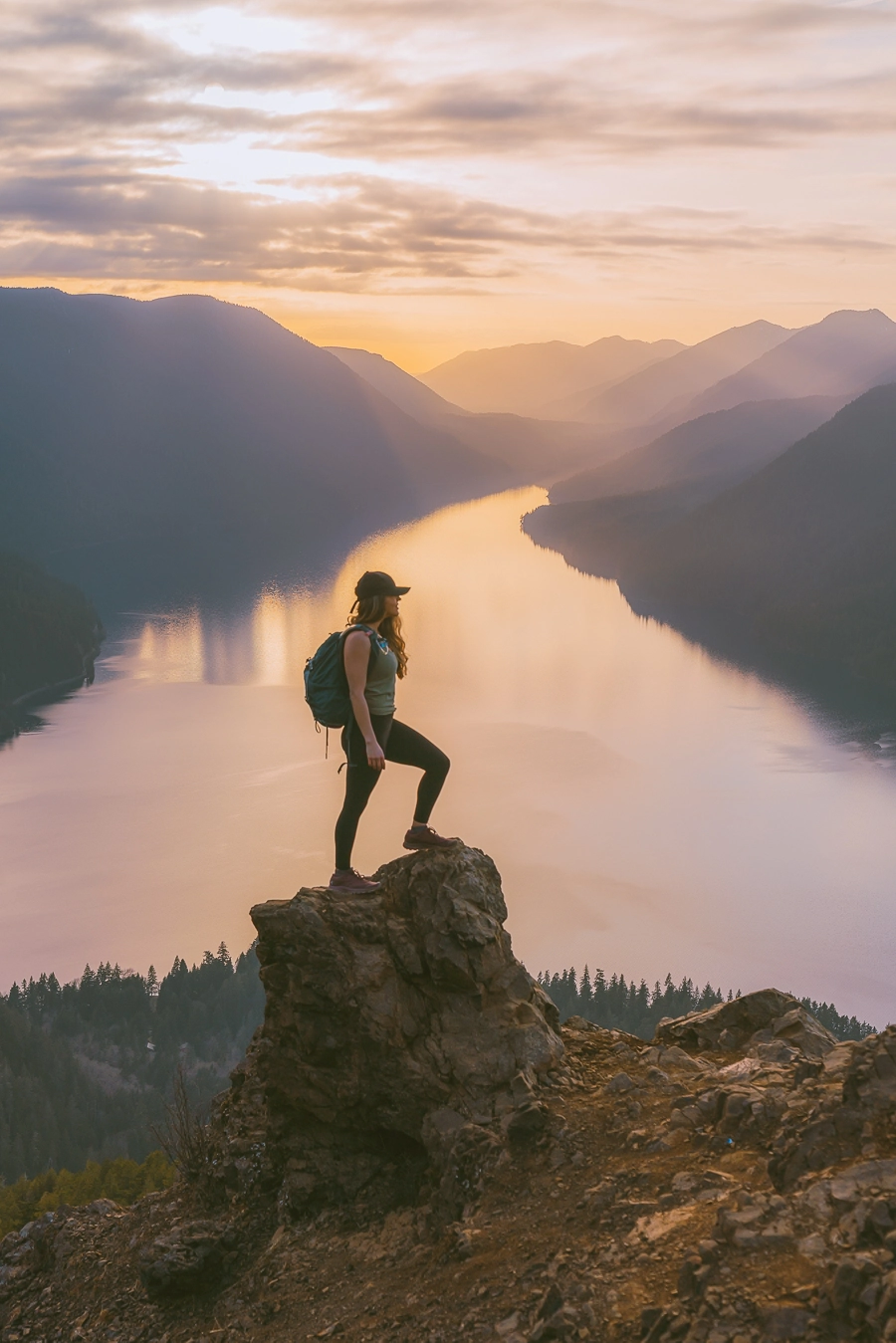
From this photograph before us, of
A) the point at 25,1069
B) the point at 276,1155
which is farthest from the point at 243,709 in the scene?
the point at 276,1155

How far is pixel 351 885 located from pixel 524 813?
254 ft

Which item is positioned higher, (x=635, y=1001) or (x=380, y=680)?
(x=380, y=680)

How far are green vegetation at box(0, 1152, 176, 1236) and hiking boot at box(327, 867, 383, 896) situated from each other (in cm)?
2834

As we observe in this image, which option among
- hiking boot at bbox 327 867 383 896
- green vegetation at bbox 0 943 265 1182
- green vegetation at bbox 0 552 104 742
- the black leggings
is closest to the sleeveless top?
the black leggings

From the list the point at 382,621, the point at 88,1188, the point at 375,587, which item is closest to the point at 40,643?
the point at 88,1188

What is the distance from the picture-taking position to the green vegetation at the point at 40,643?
142m

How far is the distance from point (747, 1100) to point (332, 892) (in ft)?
13.2

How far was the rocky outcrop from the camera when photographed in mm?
10523

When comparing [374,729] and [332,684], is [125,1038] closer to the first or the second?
[374,729]

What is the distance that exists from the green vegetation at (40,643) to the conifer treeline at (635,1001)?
7818 centimetres

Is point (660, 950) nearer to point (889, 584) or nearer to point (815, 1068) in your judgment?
point (815, 1068)

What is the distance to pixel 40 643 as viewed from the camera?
152 metres

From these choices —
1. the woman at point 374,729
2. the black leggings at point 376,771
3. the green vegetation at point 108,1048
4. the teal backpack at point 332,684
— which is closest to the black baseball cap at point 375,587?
the woman at point 374,729

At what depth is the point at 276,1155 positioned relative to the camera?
1110cm
